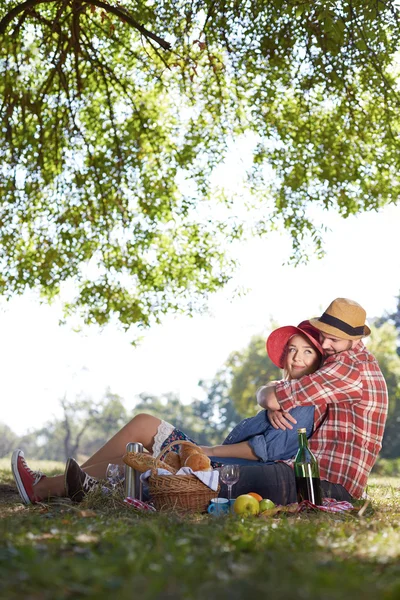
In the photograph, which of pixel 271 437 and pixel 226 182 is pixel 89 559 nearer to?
pixel 271 437

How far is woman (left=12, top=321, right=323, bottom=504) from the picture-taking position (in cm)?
498

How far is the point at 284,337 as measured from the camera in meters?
5.55

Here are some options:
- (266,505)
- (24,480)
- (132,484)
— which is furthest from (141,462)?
(24,480)

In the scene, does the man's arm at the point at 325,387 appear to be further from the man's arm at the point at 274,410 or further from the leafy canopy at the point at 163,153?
the leafy canopy at the point at 163,153

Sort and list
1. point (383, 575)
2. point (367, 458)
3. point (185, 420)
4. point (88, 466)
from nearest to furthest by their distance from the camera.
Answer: point (383, 575), point (367, 458), point (88, 466), point (185, 420)

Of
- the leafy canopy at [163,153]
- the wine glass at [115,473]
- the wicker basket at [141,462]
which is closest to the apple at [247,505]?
the wicker basket at [141,462]

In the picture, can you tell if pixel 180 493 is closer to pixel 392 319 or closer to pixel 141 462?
pixel 141 462

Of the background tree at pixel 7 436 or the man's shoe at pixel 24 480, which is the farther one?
the background tree at pixel 7 436

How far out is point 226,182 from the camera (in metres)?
11.9

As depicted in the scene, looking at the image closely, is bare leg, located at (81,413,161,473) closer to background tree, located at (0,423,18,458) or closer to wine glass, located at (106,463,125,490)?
wine glass, located at (106,463,125,490)

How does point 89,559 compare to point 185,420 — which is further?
point 185,420

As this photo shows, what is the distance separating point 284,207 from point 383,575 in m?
9.38

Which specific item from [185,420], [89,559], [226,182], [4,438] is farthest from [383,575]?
[4,438]

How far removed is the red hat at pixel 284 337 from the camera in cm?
524
